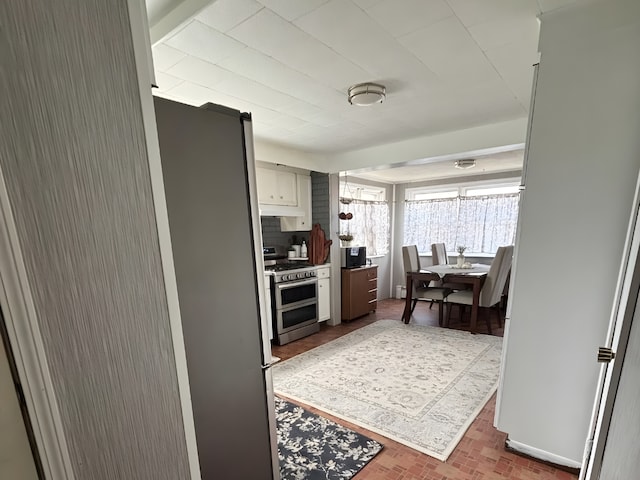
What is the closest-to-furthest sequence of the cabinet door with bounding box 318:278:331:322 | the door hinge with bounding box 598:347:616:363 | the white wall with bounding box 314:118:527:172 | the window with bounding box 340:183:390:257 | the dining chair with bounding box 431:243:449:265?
the door hinge with bounding box 598:347:616:363, the white wall with bounding box 314:118:527:172, the cabinet door with bounding box 318:278:331:322, the dining chair with bounding box 431:243:449:265, the window with bounding box 340:183:390:257

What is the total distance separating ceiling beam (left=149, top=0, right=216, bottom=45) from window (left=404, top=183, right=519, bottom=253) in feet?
16.5

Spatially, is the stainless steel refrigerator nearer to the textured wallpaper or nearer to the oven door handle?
the textured wallpaper

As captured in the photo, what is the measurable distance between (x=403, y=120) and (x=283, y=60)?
4.68 feet

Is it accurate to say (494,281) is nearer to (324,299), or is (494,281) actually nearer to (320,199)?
(324,299)

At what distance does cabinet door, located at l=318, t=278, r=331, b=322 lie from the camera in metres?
3.93

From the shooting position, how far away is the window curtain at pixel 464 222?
4812 millimetres

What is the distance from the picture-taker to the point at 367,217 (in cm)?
537

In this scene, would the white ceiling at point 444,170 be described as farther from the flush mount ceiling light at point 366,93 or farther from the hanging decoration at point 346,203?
the flush mount ceiling light at point 366,93

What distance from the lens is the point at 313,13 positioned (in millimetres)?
1279

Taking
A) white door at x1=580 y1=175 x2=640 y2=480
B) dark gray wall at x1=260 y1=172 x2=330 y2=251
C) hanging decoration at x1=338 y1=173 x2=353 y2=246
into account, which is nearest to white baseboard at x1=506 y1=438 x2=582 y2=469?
white door at x1=580 y1=175 x2=640 y2=480

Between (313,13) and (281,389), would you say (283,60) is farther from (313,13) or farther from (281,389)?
(281,389)

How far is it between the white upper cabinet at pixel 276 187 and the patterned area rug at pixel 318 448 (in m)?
2.28

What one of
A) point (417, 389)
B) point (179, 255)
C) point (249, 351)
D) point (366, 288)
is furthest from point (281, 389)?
point (366, 288)

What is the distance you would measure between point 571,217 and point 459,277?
2.53 metres
